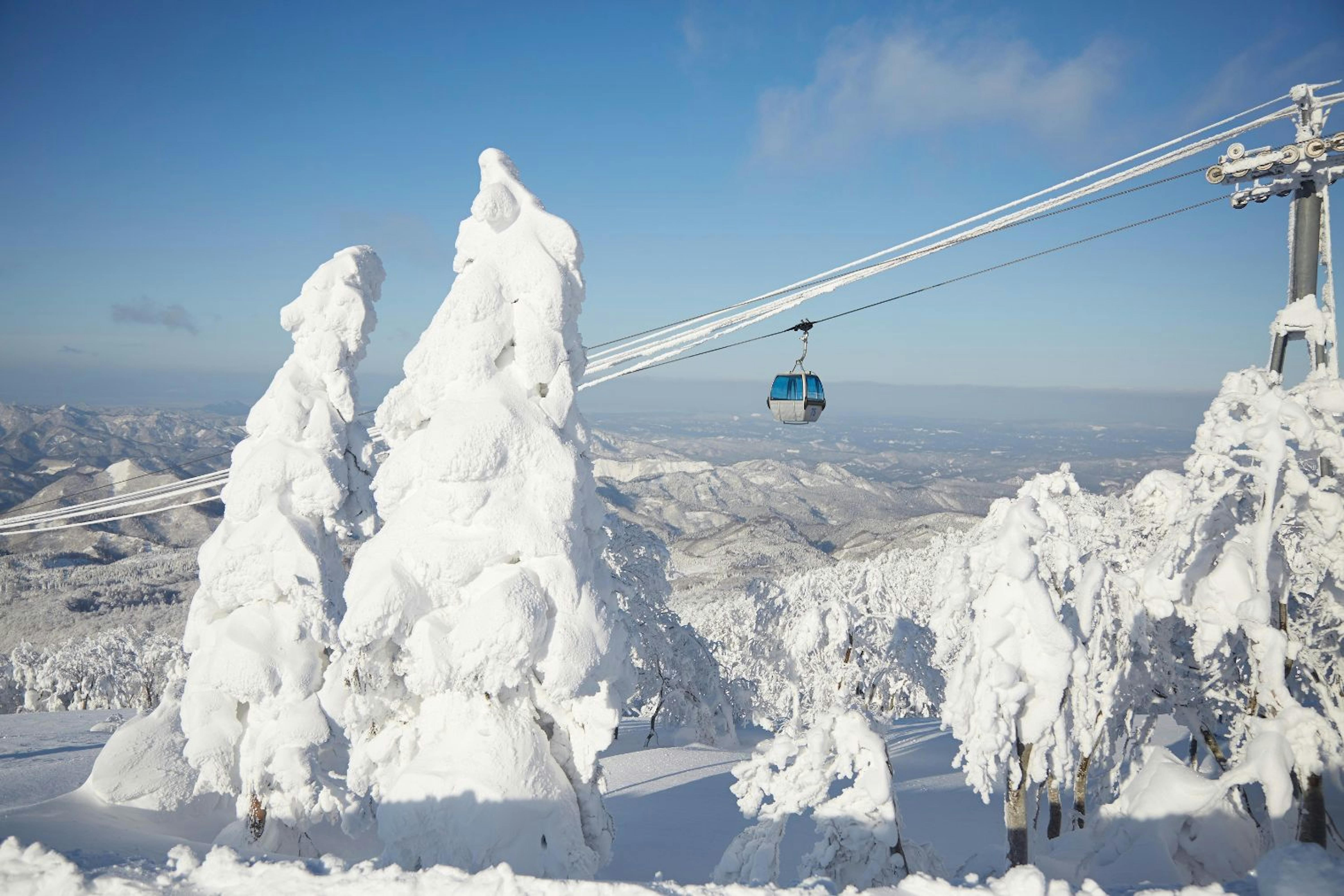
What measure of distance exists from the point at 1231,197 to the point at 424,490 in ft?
32.5

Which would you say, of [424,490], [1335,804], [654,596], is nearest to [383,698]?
[424,490]

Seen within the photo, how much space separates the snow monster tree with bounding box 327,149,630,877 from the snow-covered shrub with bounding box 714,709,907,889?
1.80m

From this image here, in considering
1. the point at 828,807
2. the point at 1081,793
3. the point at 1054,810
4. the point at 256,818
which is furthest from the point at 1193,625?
the point at 256,818

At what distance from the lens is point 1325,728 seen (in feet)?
24.4

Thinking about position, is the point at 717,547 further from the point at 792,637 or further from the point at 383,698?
the point at 383,698

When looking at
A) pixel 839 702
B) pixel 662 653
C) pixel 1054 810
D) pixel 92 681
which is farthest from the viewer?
pixel 92 681

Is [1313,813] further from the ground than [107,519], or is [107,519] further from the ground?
[107,519]

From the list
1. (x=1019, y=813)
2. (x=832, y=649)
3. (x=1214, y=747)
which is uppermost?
(x=1019, y=813)

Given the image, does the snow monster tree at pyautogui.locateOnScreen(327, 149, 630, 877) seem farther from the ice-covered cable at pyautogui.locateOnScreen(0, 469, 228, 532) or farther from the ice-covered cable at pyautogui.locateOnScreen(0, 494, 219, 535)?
the ice-covered cable at pyautogui.locateOnScreen(0, 469, 228, 532)

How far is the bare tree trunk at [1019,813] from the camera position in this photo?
9211mm

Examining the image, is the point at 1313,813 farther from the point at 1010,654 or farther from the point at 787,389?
the point at 787,389

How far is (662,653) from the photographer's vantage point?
27125 millimetres

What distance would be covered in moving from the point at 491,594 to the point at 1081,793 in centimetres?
1088

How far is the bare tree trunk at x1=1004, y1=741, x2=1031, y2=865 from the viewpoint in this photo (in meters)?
9.21
